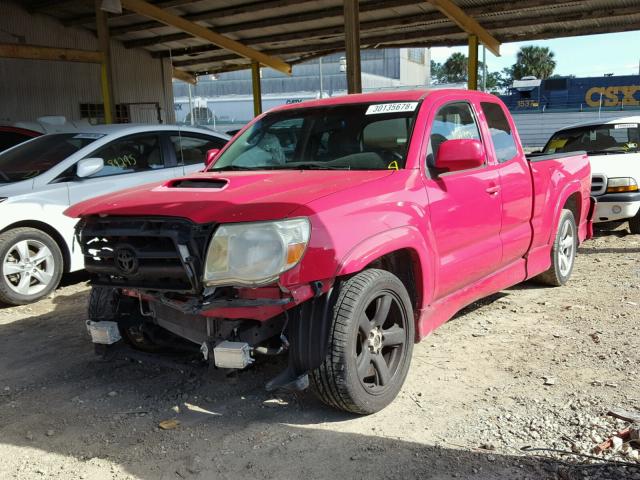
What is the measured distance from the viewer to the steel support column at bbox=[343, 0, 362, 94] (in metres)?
11.7

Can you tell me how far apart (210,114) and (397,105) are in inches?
1908

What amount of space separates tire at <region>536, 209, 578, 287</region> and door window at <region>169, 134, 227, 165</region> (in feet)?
14.0

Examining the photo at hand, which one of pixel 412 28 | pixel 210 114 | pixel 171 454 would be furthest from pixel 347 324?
pixel 210 114

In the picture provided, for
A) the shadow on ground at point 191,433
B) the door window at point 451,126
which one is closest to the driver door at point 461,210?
the door window at point 451,126

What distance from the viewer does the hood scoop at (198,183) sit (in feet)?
12.0

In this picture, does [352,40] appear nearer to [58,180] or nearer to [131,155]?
[131,155]

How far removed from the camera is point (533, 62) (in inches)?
2960

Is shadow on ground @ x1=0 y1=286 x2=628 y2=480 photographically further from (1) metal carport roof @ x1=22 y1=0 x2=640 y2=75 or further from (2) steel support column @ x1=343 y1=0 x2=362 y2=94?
(1) metal carport roof @ x1=22 y1=0 x2=640 y2=75

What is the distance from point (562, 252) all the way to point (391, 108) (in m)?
2.80

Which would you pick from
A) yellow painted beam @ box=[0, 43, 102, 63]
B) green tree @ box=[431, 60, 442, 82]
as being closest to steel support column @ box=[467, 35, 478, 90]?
yellow painted beam @ box=[0, 43, 102, 63]

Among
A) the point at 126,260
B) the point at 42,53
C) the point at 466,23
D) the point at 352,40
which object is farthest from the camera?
the point at 466,23

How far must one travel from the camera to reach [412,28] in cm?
1720

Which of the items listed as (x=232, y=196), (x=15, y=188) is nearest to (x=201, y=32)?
(x=15, y=188)

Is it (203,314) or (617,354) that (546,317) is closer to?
(617,354)
